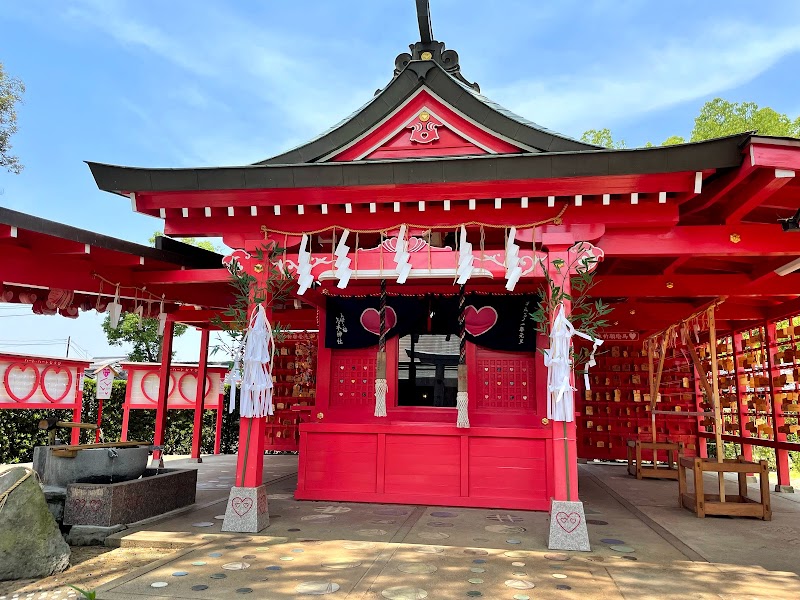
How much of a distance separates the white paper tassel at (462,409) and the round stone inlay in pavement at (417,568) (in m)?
2.75

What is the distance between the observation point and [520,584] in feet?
14.2

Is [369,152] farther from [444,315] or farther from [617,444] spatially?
[617,444]

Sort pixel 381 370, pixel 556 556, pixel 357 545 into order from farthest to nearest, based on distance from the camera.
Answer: pixel 381 370 < pixel 357 545 < pixel 556 556

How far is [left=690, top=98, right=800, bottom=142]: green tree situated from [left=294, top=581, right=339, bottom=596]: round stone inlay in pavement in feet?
76.8

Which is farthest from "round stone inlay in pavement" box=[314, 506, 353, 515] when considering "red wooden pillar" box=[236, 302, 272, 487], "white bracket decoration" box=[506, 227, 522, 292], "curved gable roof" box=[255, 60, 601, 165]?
"curved gable roof" box=[255, 60, 601, 165]

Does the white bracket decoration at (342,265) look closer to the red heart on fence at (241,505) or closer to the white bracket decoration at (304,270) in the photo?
the white bracket decoration at (304,270)

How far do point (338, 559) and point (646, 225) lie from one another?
4.88 m

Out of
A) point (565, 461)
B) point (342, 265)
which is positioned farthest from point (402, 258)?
point (565, 461)

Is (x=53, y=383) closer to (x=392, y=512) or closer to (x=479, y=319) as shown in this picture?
(x=392, y=512)

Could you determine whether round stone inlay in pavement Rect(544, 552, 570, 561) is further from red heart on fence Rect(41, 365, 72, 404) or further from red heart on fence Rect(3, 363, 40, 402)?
red heart on fence Rect(41, 365, 72, 404)

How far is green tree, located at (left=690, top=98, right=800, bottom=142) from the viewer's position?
71.4 ft

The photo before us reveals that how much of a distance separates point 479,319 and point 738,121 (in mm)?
20970

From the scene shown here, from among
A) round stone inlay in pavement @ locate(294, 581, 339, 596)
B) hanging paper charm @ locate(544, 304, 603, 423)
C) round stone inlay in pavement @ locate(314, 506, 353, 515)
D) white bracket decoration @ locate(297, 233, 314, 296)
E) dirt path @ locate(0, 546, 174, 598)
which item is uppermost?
white bracket decoration @ locate(297, 233, 314, 296)

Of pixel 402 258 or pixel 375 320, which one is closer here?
pixel 402 258
